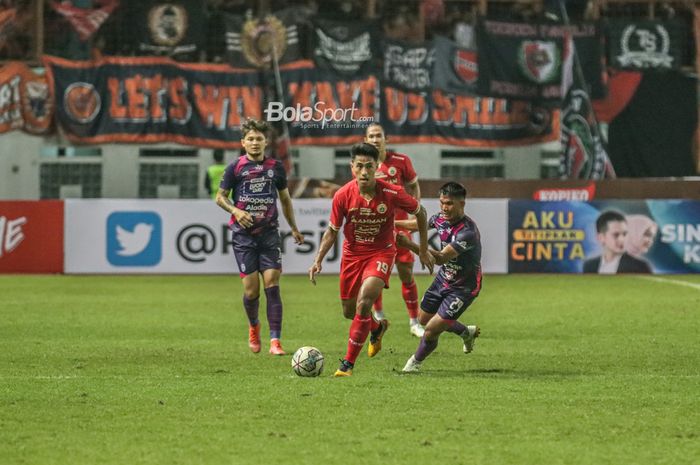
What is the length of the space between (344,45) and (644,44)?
21.6ft

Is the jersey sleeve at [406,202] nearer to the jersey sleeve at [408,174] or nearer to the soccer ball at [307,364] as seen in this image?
the soccer ball at [307,364]

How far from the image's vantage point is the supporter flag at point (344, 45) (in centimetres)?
2972

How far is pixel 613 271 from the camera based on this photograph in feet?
83.8

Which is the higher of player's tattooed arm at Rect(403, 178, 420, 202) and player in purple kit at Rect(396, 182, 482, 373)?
player's tattooed arm at Rect(403, 178, 420, 202)

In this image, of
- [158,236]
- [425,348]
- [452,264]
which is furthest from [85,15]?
[425,348]

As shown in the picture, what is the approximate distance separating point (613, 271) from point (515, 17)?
8072 mm

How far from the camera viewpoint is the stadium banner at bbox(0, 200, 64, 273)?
2495 centimetres

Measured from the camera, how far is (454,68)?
30.7 m

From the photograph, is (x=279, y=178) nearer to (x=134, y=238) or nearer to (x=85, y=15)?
(x=134, y=238)

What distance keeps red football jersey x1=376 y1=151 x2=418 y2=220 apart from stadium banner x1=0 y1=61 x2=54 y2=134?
53.9 ft

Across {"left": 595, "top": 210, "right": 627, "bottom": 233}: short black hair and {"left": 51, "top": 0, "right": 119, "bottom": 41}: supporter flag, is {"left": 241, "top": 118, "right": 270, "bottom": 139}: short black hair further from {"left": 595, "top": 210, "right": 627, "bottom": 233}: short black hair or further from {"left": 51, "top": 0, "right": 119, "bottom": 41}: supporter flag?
{"left": 51, "top": 0, "right": 119, "bottom": 41}: supporter flag

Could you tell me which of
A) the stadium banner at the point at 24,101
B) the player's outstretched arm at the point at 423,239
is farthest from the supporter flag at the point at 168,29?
the player's outstretched arm at the point at 423,239

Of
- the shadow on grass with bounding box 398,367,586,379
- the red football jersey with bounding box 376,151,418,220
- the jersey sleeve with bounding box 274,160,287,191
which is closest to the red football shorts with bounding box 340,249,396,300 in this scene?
the shadow on grass with bounding box 398,367,586,379

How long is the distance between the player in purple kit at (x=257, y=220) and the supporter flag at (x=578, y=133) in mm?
17827
